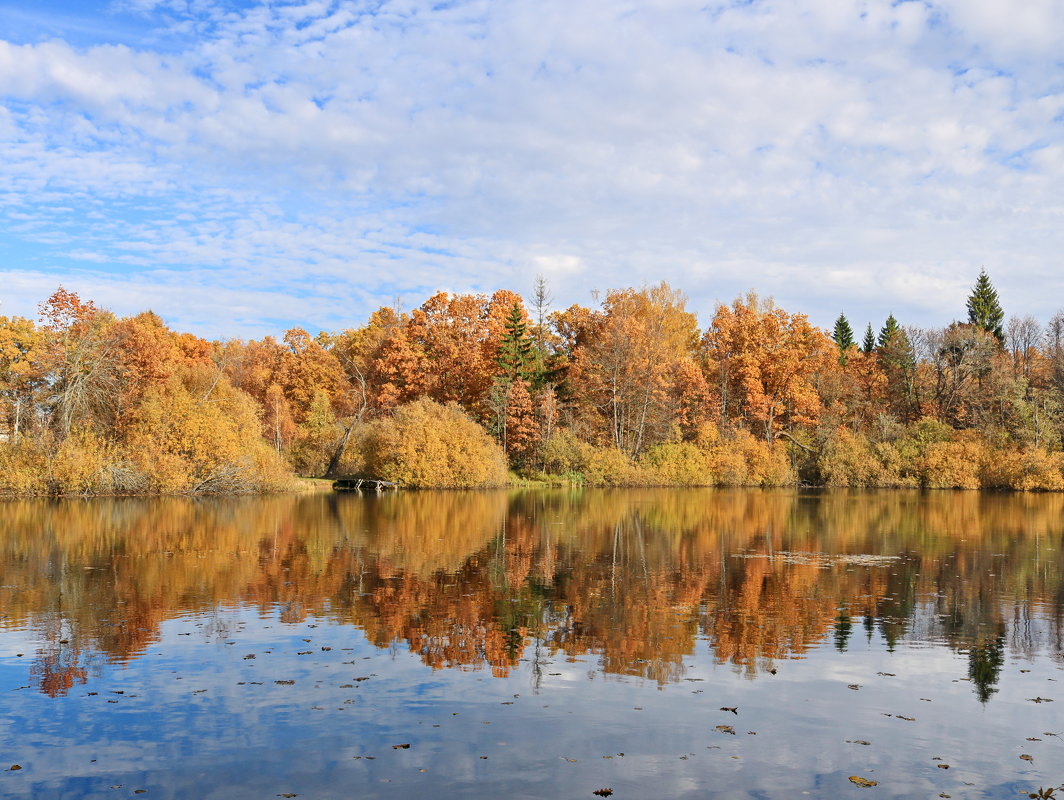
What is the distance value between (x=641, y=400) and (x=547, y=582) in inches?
1835

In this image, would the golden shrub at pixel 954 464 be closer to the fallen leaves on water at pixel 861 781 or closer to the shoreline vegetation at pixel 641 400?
the shoreline vegetation at pixel 641 400

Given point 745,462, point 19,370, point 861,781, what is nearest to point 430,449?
point 19,370

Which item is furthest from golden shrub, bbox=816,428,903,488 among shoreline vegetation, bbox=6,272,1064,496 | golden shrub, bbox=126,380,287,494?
golden shrub, bbox=126,380,287,494

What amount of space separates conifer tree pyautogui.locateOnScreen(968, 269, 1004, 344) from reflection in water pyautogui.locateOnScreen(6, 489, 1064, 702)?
6127 cm

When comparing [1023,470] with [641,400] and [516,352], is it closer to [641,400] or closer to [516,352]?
[641,400]

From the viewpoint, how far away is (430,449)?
169 ft

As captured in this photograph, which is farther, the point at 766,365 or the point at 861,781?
the point at 766,365

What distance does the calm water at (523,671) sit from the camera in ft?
24.4

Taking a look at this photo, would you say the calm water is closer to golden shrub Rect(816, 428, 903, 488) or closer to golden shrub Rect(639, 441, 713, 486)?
golden shrub Rect(639, 441, 713, 486)

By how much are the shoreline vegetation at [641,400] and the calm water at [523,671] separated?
30758 millimetres

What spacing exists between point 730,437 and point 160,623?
55487 millimetres

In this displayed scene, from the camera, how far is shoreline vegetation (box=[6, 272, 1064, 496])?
54.7m

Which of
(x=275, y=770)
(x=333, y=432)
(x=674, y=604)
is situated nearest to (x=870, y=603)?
(x=674, y=604)

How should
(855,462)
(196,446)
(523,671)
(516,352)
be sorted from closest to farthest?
(523,671) < (196,446) < (516,352) < (855,462)
